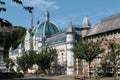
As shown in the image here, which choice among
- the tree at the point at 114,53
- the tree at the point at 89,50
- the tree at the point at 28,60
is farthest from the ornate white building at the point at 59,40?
the tree at the point at 114,53

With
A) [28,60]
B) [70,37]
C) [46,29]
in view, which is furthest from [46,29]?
[70,37]

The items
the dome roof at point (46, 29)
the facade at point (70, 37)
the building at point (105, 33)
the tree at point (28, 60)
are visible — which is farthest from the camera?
the dome roof at point (46, 29)

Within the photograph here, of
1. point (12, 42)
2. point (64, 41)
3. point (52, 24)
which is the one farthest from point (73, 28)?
point (12, 42)

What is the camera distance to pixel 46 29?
102 m

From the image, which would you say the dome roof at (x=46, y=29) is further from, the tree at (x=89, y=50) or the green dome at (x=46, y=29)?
the tree at (x=89, y=50)

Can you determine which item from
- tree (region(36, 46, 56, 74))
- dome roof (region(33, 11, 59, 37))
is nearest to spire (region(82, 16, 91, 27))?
tree (region(36, 46, 56, 74))

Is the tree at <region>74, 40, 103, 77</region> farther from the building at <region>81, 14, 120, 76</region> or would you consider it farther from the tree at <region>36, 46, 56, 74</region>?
the tree at <region>36, 46, 56, 74</region>

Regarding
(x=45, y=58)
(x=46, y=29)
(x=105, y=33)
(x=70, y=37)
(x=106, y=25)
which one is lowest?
(x=45, y=58)

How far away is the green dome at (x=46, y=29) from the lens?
3981 inches

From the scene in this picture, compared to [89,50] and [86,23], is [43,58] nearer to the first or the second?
[86,23]

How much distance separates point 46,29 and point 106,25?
4183cm

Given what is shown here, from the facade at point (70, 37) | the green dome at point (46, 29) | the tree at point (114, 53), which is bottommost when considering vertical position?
the tree at point (114, 53)

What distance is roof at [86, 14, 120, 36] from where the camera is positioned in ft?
196

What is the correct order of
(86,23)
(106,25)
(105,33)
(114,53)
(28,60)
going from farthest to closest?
(28,60)
(86,23)
(106,25)
(105,33)
(114,53)
